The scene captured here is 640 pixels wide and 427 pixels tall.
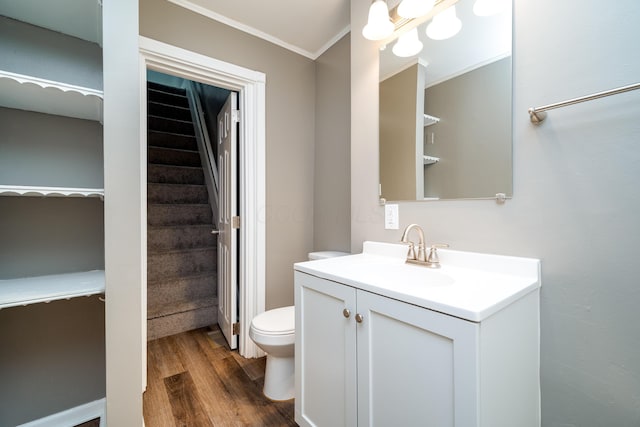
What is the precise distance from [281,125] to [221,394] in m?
1.93

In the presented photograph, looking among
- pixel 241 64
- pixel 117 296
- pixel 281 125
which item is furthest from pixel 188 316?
pixel 241 64

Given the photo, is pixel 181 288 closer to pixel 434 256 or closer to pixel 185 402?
pixel 185 402

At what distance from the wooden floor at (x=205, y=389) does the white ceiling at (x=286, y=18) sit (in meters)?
2.43

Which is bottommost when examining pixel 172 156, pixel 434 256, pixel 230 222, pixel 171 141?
pixel 434 256

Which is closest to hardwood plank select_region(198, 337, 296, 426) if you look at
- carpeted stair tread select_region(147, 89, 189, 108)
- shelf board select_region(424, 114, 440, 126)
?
shelf board select_region(424, 114, 440, 126)

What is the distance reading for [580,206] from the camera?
0.86 m

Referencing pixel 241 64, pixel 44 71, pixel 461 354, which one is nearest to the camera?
pixel 461 354

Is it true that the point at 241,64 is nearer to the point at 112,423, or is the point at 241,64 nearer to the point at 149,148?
the point at 149,148

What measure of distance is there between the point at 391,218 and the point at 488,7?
100 centimetres

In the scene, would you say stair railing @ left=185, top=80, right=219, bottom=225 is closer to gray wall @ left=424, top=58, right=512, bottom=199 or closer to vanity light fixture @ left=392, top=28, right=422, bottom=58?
vanity light fixture @ left=392, top=28, right=422, bottom=58

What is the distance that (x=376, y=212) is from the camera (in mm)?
1536

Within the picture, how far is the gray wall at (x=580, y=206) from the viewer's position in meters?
0.78

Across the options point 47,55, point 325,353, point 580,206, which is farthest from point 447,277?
point 47,55

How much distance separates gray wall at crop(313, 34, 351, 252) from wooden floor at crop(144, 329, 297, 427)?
1083 millimetres
